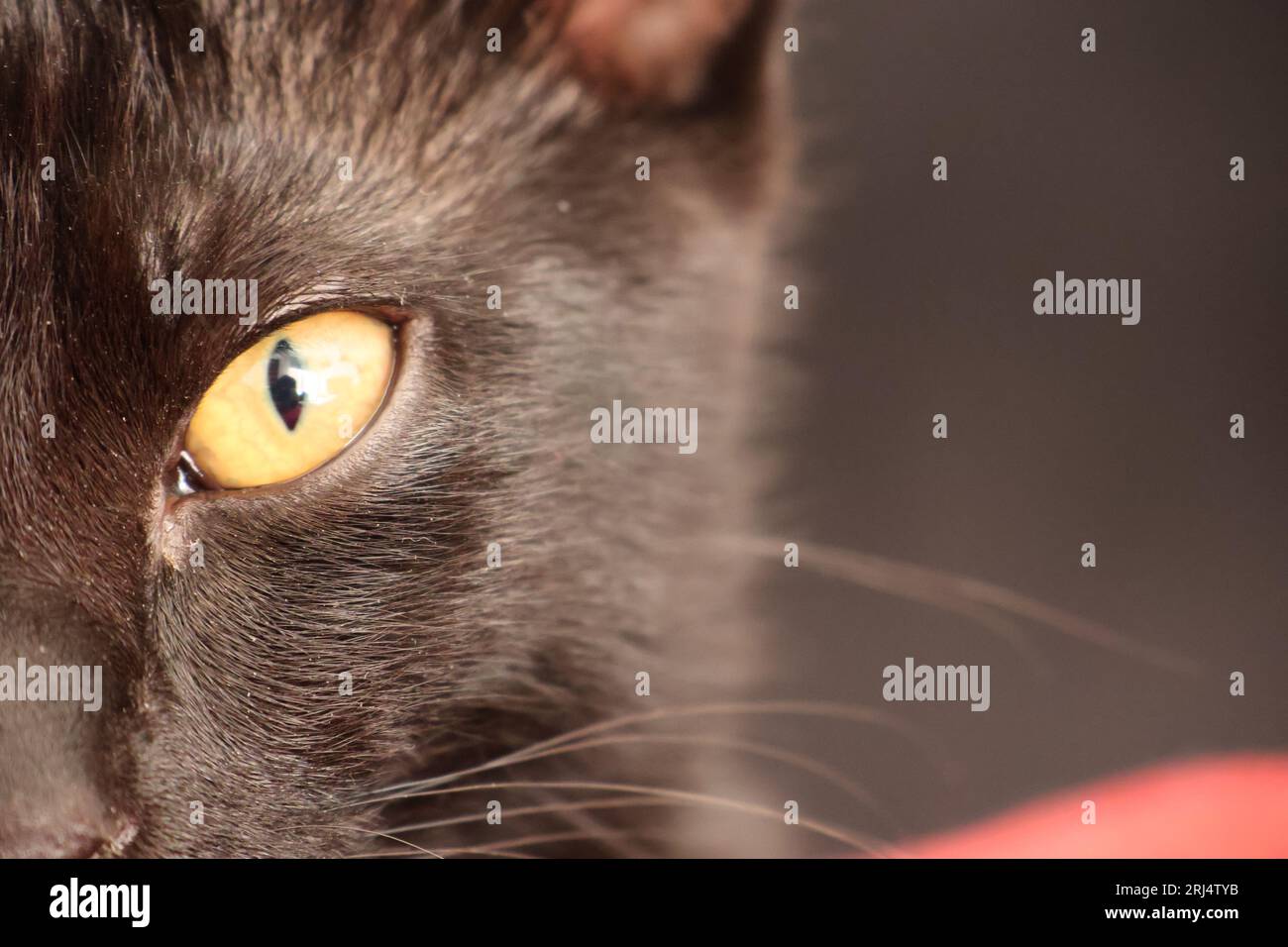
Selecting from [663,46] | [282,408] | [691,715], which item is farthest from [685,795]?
[663,46]

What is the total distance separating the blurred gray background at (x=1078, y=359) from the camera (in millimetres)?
816

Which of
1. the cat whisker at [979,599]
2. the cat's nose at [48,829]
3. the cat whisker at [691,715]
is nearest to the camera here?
the cat's nose at [48,829]

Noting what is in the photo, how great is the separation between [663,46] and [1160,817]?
0.80 metres

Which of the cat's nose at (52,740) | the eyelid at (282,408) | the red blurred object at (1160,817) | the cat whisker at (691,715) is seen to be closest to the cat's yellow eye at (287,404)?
the eyelid at (282,408)

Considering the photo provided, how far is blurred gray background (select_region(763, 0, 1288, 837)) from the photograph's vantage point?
816 mm

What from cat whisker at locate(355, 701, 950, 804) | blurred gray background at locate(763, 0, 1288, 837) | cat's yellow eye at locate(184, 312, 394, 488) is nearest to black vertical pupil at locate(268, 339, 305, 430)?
cat's yellow eye at locate(184, 312, 394, 488)

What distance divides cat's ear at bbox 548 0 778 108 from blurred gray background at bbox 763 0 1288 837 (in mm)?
76

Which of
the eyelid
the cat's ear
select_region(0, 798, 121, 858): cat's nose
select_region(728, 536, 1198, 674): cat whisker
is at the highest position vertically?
the cat's ear

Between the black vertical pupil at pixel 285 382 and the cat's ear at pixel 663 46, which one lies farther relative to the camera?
the cat's ear at pixel 663 46

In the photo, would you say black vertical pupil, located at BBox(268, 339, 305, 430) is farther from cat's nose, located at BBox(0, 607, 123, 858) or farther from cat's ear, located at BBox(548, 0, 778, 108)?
cat's ear, located at BBox(548, 0, 778, 108)

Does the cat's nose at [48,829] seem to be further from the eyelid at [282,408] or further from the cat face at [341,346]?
the eyelid at [282,408]

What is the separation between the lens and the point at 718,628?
3.24 ft

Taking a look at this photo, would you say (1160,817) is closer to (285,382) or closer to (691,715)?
(691,715)

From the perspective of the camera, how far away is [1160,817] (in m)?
0.82
